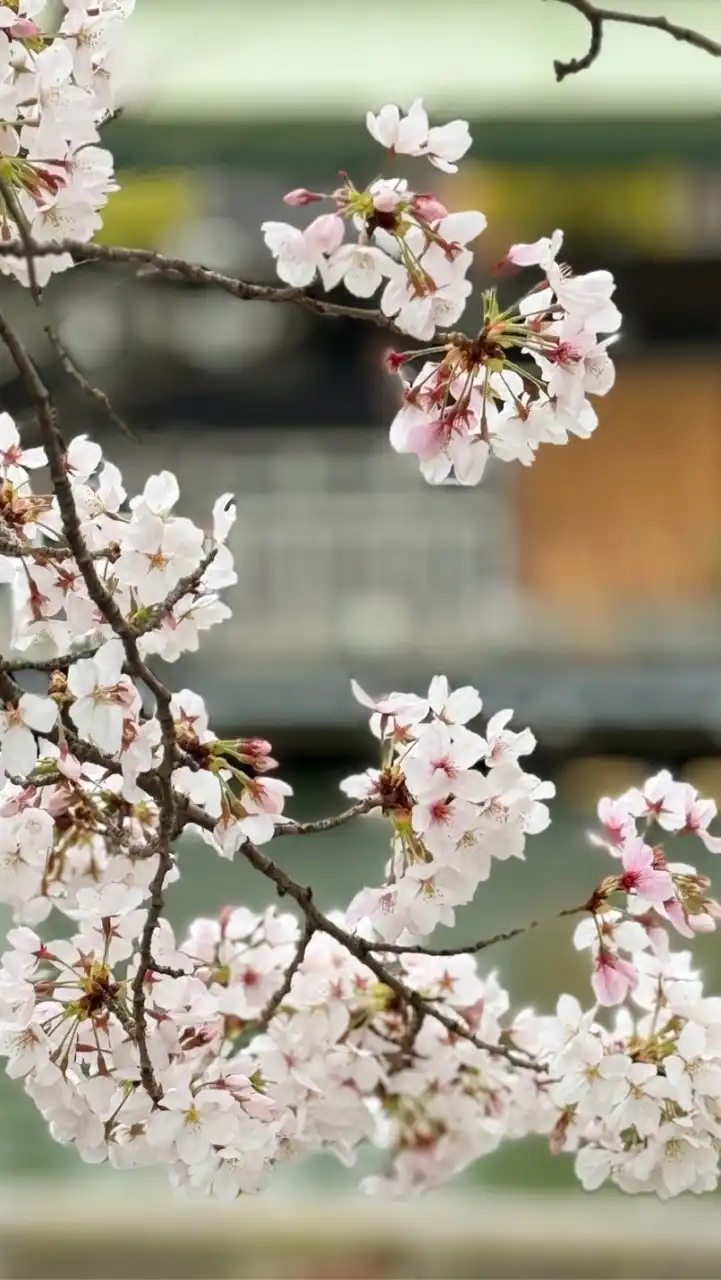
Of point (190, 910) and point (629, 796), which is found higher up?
point (190, 910)

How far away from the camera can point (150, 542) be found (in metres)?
0.52

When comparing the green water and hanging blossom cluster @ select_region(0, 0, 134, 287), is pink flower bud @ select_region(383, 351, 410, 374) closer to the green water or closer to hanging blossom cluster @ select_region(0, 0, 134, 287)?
hanging blossom cluster @ select_region(0, 0, 134, 287)

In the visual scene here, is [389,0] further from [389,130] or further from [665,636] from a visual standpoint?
[665,636]

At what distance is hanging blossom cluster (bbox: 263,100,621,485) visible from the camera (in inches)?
18.7

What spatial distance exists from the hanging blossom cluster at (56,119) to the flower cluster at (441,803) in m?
0.19

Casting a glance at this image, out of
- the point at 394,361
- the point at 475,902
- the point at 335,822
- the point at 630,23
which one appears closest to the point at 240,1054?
the point at 335,822

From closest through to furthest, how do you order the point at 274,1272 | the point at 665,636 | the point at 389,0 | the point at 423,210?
the point at 423,210, the point at 274,1272, the point at 389,0, the point at 665,636

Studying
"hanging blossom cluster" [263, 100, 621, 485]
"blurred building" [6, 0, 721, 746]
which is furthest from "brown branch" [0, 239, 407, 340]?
"blurred building" [6, 0, 721, 746]

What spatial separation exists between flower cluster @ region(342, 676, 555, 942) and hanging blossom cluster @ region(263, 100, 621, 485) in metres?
0.08

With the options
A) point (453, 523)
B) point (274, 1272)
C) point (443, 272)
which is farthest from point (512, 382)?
point (453, 523)

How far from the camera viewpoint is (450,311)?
0.48 meters

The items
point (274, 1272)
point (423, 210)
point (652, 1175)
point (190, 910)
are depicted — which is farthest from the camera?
point (190, 910)

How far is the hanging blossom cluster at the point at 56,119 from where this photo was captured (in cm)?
49

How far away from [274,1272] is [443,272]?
0.93 metres
